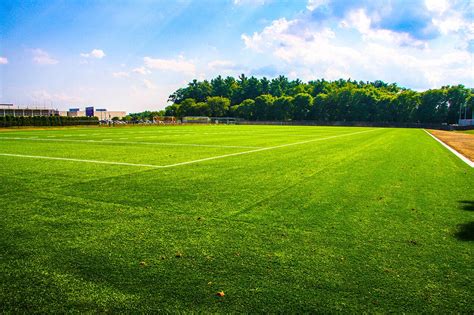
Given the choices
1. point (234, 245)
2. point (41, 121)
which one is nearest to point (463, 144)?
point (234, 245)

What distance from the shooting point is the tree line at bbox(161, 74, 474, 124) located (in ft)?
277

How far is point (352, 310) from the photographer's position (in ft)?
8.29

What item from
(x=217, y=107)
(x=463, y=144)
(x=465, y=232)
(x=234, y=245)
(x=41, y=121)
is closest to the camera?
(x=234, y=245)

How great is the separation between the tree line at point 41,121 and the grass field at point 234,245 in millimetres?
39811

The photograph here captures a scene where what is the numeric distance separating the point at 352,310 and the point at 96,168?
24.6 ft

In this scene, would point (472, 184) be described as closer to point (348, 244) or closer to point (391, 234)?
point (391, 234)

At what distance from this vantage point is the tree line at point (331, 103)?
84312 mm

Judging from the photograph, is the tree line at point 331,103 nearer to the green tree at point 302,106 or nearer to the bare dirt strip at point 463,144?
the green tree at point 302,106

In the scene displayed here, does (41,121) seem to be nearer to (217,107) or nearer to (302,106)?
(217,107)

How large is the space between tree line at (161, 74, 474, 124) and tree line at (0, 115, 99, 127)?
6494cm

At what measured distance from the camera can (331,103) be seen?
102m

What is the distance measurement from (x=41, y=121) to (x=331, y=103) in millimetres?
77807

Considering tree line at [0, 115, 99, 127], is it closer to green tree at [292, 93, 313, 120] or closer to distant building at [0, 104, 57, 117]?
distant building at [0, 104, 57, 117]

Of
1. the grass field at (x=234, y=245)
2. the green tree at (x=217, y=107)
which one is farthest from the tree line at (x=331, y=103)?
the grass field at (x=234, y=245)
